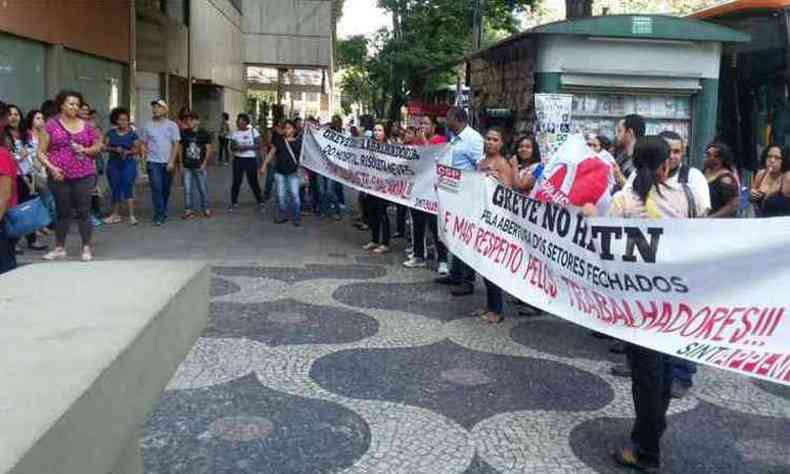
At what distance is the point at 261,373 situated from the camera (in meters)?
5.31

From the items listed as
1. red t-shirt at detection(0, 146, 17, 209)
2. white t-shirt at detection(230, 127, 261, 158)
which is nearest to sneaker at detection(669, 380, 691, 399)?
red t-shirt at detection(0, 146, 17, 209)

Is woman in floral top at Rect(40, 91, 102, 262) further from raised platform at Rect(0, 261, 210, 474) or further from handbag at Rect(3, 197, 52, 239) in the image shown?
raised platform at Rect(0, 261, 210, 474)

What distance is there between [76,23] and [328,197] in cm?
581

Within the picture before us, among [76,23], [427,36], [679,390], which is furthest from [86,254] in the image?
[427,36]

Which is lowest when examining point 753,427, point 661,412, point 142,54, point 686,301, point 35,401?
point 753,427

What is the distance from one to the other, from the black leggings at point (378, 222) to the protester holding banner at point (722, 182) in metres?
4.89

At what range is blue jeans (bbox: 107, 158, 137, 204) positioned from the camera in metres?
11.7

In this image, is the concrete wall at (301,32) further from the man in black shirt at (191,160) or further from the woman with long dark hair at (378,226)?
the woman with long dark hair at (378,226)

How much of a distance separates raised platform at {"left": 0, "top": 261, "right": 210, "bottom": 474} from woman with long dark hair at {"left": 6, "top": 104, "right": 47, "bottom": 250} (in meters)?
6.69

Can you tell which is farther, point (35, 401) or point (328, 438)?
point (328, 438)

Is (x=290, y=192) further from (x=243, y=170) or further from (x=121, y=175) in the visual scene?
(x=121, y=175)

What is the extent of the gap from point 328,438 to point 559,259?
187cm

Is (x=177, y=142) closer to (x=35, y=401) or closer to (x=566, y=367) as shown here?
(x=566, y=367)

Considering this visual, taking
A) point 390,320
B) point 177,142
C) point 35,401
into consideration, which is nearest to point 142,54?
point 177,142
